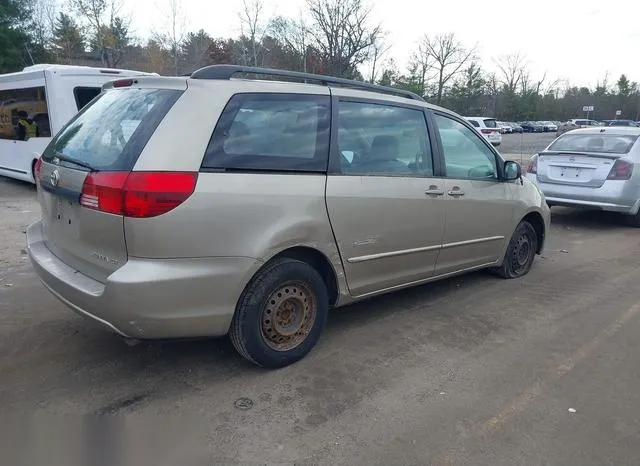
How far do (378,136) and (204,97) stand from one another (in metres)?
1.42

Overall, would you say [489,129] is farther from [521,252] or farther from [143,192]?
[143,192]

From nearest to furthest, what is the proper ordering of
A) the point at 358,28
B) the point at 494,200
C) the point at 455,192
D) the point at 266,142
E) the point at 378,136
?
the point at 266,142, the point at 378,136, the point at 455,192, the point at 494,200, the point at 358,28

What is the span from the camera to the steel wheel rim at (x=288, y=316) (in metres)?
3.28

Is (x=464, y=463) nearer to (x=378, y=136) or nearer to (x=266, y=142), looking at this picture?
(x=266, y=142)

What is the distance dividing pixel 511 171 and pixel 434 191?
3.92 ft

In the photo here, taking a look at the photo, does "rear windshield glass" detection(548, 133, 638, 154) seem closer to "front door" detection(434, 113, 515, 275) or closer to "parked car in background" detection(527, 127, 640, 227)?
"parked car in background" detection(527, 127, 640, 227)

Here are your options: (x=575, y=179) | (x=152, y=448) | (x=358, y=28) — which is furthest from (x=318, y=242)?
(x=358, y=28)

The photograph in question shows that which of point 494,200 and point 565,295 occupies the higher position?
point 494,200

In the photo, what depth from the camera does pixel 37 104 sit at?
9.73 meters

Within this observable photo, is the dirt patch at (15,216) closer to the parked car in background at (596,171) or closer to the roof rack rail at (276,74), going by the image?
the roof rack rail at (276,74)

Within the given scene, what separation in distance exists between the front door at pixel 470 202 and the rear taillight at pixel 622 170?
3841 millimetres

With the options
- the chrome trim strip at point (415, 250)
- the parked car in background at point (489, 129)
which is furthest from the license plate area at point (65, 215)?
the parked car in background at point (489, 129)

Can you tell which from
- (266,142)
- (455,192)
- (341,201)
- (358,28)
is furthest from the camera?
(358,28)

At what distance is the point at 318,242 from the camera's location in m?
3.38
